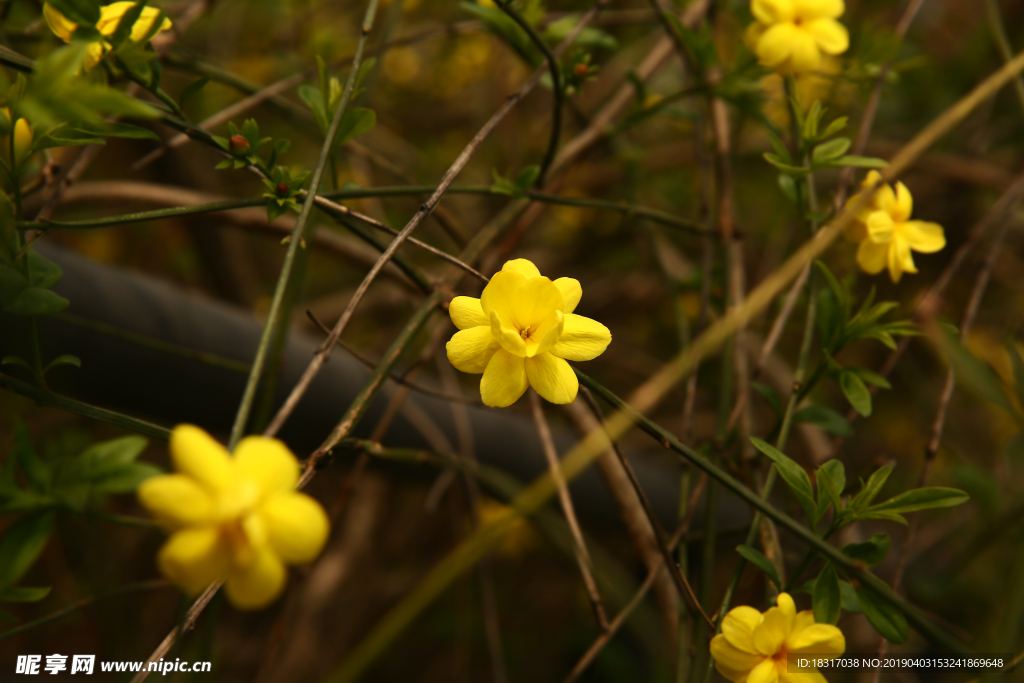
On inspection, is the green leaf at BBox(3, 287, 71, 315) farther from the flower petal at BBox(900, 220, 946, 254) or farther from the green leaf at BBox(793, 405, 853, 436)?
the flower petal at BBox(900, 220, 946, 254)

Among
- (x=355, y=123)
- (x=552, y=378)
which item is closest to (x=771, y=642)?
(x=552, y=378)

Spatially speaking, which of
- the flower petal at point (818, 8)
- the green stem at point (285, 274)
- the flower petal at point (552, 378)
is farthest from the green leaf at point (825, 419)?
the green stem at point (285, 274)

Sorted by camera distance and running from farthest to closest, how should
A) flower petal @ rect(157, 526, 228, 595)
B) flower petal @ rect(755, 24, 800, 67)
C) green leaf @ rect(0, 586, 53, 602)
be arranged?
flower petal @ rect(755, 24, 800, 67) < green leaf @ rect(0, 586, 53, 602) < flower petal @ rect(157, 526, 228, 595)

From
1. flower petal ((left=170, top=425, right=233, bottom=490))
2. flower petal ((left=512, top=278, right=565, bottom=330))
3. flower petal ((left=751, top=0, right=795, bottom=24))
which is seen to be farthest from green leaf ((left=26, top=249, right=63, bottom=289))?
flower petal ((left=751, top=0, right=795, bottom=24))

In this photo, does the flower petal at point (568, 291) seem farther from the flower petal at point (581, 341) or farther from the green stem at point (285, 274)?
the green stem at point (285, 274)

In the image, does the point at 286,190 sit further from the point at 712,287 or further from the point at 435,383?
the point at 435,383

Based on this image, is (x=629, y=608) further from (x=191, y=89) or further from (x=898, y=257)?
(x=191, y=89)
